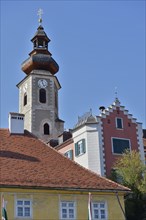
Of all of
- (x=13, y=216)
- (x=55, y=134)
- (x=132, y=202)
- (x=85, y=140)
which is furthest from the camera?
(x=55, y=134)

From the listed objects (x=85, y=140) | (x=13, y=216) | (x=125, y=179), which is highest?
(x=85, y=140)

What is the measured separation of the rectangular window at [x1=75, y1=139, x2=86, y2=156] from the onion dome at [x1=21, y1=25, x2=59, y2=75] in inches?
1207

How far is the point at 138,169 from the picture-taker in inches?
1657

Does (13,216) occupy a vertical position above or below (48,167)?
below

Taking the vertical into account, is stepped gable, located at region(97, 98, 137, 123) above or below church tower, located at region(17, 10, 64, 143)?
below

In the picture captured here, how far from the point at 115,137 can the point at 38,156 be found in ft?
50.7

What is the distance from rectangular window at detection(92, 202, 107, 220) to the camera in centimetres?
3073

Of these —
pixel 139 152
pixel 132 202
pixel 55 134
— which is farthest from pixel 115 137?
pixel 55 134

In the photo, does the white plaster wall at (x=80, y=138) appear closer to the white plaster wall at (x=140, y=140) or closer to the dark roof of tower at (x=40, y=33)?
the white plaster wall at (x=140, y=140)

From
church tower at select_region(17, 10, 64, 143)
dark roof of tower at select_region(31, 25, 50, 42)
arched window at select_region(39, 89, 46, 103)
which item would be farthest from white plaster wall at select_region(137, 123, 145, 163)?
dark roof of tower at select_region(31, 25, 50, 42)

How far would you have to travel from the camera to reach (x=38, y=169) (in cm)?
3136

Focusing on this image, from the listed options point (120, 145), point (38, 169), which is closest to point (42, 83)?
point (120, 145)

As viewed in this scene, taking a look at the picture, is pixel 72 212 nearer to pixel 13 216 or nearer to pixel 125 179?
pixel 13 216

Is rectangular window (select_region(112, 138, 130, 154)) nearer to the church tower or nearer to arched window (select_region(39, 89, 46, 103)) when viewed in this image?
the church tower
